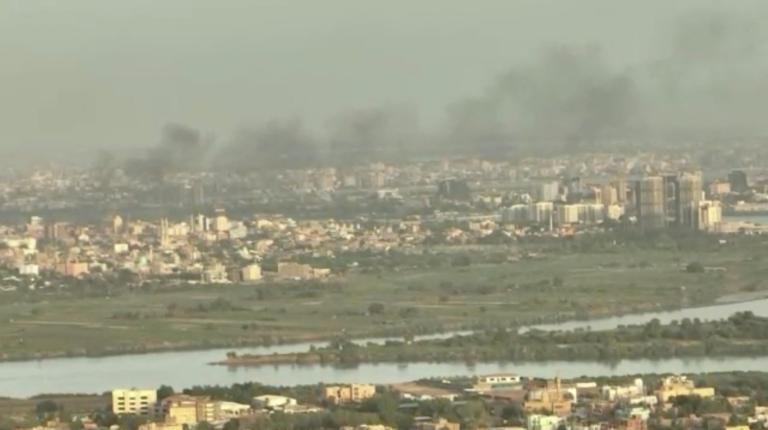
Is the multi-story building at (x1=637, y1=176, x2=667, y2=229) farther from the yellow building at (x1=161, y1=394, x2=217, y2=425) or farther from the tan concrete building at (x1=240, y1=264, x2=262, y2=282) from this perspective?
the yellow building at (x1=161, y1=394, x2=217, y2=425)

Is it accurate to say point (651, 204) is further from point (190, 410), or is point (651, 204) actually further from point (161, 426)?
point (161, 426)

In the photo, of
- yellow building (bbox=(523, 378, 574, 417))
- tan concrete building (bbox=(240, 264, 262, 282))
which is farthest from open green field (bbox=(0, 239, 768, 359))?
yellow building (bbox=(523, 378, 574, 417))

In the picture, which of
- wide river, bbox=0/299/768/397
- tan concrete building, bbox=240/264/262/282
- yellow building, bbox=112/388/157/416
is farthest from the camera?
tan concrete building, bbox=240/264/262/282

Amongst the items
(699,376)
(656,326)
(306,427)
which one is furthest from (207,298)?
(306,427)

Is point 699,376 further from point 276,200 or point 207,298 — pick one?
point 276,200

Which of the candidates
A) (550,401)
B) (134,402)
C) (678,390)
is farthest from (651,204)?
(550,401)

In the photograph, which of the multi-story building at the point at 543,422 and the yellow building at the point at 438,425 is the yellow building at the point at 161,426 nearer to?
the yellow building at the point at 438,425
